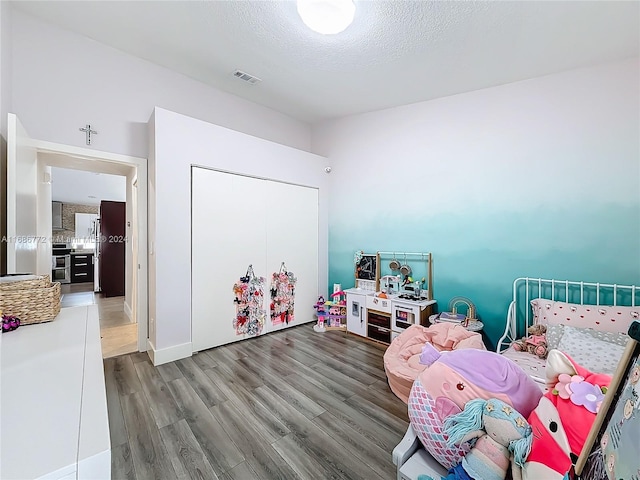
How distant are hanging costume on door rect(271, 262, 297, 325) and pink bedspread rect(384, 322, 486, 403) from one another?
1.55 m

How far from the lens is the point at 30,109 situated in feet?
7.49

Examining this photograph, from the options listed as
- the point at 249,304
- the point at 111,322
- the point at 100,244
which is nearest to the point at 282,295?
the point at 249,304

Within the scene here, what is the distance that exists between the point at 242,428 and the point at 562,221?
3137mm

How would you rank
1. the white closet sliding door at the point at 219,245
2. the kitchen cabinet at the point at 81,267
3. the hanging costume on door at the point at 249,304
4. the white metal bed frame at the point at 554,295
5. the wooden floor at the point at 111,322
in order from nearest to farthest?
the white metal bed frame at the point at 554,295, the white closet sliding door at the point at 219,245, the wooden floor at the point at 111,322, the hanging costume on door at the point at 249,304, the kitchen cabinet at the point at 81,267

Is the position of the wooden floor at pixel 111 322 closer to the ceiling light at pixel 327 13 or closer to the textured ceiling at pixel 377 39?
the textured ceiling at pixel 377 39

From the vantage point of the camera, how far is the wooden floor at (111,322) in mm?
3004

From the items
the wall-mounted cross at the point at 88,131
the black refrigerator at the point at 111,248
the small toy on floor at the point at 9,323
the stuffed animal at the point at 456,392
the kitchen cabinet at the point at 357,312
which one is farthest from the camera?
the black refrigerator at the point at 111,248

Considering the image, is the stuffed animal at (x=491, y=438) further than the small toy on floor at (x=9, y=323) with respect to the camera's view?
No

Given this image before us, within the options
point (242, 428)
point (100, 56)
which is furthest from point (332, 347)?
point (100, 56)

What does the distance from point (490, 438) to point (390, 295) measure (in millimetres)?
2339

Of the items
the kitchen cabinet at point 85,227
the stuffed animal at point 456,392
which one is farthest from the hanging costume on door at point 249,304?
the kitchen cabinet at point 85,227

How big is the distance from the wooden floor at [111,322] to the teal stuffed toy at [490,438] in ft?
10.6

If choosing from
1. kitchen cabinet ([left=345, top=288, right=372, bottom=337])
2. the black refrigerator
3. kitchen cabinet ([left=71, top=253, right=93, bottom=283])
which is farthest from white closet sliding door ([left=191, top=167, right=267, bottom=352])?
kitchen cabinet ([left=71, top=253, right=93, bottom=283])

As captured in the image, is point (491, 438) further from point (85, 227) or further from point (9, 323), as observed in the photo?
point (85, 227)
